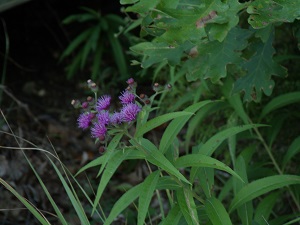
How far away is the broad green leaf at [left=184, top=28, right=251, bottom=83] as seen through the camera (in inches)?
107

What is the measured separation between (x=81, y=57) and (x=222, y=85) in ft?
7.20

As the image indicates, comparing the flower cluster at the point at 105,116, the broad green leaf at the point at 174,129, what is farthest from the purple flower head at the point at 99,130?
the broad green leaf at the point at 174,129

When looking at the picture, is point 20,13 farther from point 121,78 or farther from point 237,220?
point 237,220

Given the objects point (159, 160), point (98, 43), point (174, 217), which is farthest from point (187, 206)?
point (98, 43)

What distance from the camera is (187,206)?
7.49 ft

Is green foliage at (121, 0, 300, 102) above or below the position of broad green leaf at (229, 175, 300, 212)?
above

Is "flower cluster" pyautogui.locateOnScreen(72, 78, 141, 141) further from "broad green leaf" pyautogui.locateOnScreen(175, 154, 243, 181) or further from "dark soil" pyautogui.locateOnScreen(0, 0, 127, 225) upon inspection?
"dark soil" pyautogui.locateOnScreen(0, 0, 127, 225)

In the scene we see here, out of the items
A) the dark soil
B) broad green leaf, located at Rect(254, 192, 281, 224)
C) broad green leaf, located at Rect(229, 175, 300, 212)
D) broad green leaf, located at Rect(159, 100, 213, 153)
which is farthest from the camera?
the dark soil

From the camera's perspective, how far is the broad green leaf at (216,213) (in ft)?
7.55

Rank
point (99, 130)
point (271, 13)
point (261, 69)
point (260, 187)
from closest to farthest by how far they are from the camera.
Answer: point (99, 130) → point (271, 13) → point (260, 187) → point (261, 69)

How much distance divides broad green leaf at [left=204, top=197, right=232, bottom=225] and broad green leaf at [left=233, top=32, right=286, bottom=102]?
0.71 m

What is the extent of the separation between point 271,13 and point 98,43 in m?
3.14

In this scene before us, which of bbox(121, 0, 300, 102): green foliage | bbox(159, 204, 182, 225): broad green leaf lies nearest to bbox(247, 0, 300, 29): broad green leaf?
bbox(121, 0, 300, 102): green foliage

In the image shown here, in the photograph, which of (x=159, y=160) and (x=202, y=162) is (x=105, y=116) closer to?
(x=159, y=160)
